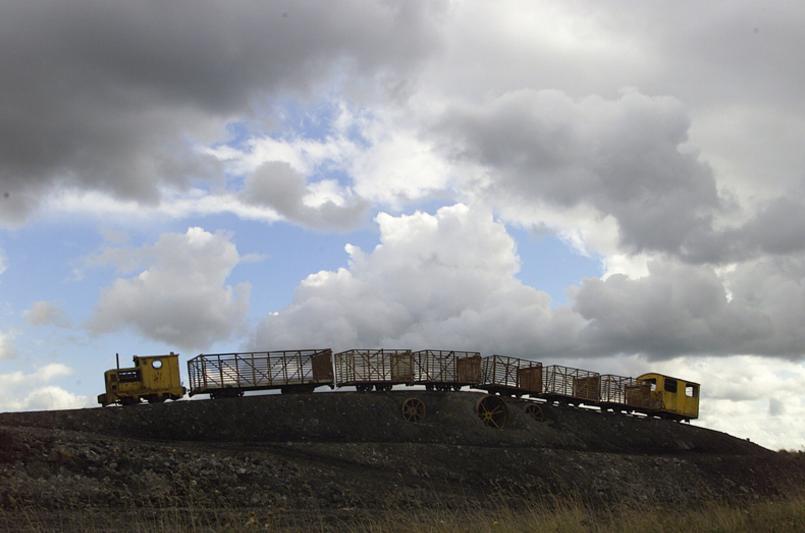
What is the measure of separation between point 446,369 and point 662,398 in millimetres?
19013

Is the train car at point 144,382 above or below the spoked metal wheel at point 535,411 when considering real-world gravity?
above

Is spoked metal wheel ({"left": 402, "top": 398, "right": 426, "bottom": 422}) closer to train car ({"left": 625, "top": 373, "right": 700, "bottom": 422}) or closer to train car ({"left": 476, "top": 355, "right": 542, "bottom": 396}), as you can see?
train car ({"left": 476, "top": 355, "right": 542, "bottom": 396})

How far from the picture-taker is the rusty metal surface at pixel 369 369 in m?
39.5

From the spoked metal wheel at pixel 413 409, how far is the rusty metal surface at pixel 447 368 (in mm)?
3420

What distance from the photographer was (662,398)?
169 feet

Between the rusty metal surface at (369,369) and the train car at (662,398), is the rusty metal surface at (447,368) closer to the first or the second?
the rusty metal surface at (369,369)

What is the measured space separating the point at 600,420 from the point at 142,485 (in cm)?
3016

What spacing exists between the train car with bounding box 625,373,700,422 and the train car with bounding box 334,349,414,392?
19770mm

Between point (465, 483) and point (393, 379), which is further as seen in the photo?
point (393, 379)

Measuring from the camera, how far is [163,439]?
101 ft

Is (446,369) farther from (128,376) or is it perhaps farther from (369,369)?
(128,376)

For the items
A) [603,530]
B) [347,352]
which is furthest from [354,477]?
[603,530]

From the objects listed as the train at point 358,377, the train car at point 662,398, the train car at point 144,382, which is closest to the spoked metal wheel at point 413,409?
the train at point 358,377

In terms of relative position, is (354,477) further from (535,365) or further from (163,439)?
(535,365)
